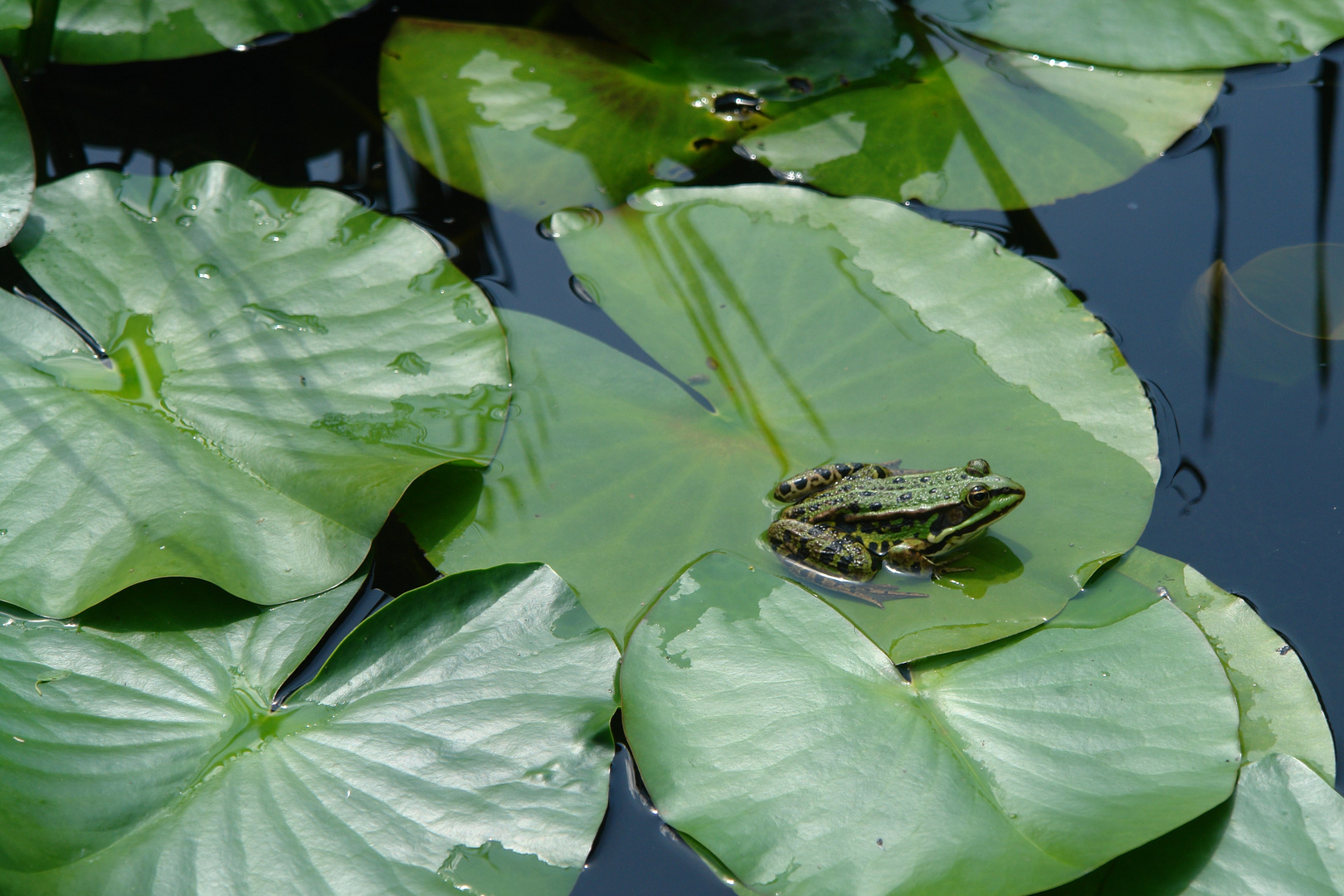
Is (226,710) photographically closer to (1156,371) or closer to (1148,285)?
(1156,371)

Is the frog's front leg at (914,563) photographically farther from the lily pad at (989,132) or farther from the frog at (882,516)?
the lily pad at (989,132)

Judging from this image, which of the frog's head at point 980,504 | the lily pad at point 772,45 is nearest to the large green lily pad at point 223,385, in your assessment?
the frog's head at point 980,504

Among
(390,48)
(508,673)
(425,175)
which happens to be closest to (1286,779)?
(508,673)

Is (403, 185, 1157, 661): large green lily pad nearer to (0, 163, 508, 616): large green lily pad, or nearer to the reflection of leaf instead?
(0, 163, 508, 616): large green lily pad

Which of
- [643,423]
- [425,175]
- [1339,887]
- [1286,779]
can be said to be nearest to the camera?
[1339,887]

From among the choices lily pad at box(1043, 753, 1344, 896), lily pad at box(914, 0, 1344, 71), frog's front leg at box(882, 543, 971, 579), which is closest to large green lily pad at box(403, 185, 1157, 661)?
frog's front leg at box(882, 543, 971, 579)

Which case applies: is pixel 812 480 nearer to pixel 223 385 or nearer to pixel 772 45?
pixel 223 385

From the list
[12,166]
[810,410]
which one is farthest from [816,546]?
[12,166]
